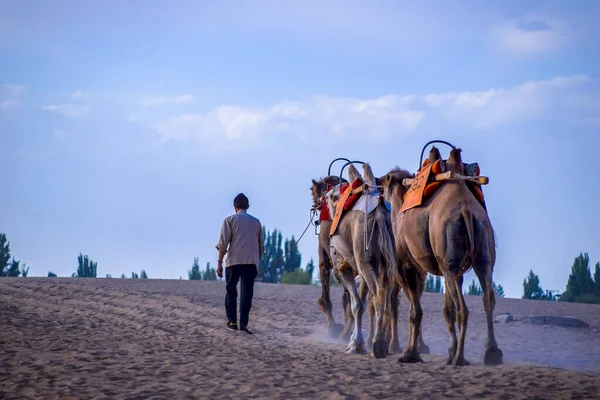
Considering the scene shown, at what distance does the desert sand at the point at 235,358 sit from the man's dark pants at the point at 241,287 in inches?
16.6

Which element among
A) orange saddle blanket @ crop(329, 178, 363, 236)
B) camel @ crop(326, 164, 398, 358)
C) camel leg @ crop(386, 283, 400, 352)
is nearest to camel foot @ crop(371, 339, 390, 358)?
camel @ crop(326, 164, 398, 358)

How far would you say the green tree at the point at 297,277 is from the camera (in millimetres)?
46156

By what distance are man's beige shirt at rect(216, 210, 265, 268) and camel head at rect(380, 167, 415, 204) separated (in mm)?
3088

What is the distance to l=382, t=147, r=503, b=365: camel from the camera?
358 inches

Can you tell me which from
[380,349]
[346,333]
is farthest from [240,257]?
[380,349]

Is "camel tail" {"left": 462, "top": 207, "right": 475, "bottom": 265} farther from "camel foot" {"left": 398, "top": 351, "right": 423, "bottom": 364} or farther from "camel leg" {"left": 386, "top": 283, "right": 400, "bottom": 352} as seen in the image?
"camel leg" {"left": 386, "top": 283, "right": 400, "bottom": 352}

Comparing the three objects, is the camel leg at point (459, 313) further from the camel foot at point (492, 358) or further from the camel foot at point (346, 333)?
the camel foot at point (346, 333)

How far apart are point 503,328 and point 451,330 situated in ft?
20.1

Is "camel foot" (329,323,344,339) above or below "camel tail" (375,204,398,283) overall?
below

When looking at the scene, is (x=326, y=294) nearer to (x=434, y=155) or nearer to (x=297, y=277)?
(x=434, y=155)

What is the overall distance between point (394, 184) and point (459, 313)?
8.69 feet

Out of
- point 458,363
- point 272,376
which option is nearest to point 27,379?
point 272,376

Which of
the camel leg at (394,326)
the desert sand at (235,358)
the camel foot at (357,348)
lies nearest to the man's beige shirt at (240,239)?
the desert sand at (235,358)

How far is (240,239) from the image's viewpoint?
13602mm
